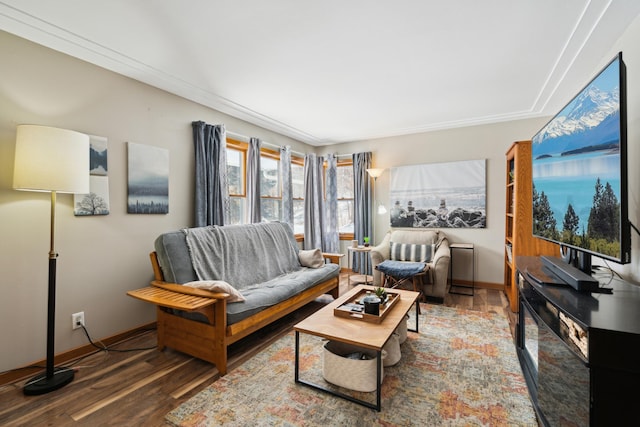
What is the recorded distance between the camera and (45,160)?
6.12 ft

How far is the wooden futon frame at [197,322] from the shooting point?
2.04m

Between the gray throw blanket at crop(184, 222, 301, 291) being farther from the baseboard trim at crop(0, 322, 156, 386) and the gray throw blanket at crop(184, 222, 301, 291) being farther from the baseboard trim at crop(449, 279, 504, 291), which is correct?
the baseboard trim at crop(449, 279, 504, 291)

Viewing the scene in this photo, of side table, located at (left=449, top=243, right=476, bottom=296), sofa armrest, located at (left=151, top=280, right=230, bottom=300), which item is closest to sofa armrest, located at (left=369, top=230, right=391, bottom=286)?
side table, located at (left=449, top=243, right=476, bottom=296)

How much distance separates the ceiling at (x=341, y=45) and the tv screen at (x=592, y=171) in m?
0.77

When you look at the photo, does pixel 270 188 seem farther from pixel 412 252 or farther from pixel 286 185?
pixel 412 252

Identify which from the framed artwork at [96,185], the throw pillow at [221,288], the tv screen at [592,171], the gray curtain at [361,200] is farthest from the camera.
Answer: the gray curtain at [361,200]

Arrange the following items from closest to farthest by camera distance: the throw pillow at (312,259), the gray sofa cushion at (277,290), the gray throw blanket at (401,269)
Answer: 1. the gray sofa cushion at (277,290)
2. the gray throw blanket at (401,269)
3. the throw pillow at (312,259)

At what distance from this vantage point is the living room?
1.99 metres

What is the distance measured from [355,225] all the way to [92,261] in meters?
3.67

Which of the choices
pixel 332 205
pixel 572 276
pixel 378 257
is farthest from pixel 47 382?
pixel 332 205

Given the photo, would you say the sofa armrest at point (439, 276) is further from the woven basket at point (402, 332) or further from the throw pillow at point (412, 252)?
the woven basket at point (402, 332)

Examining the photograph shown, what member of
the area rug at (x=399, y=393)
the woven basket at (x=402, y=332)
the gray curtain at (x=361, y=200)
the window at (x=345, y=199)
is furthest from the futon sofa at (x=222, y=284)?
the window at (x=345, y=199)

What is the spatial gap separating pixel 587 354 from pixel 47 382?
2.97 meters

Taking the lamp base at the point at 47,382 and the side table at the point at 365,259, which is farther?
the side table at the point at 365,259
